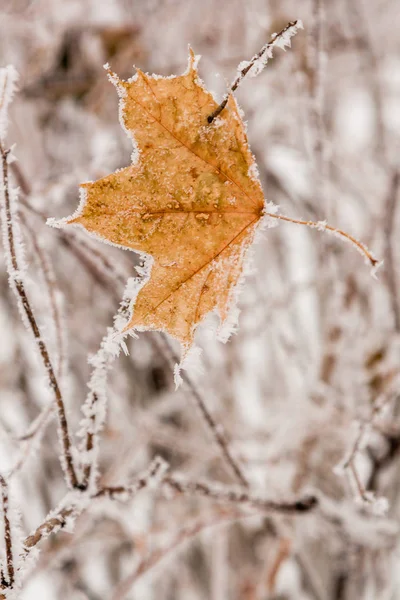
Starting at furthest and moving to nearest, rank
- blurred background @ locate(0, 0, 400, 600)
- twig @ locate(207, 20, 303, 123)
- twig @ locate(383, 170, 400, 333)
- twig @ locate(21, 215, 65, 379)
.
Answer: blurred background @ locate(0, 0, 400, 600) < twig @ locate(383, 170, 400, 333) < twig @ locate(21, 215, 65, 379) < twig @ locate(207, 20, 303, 123)

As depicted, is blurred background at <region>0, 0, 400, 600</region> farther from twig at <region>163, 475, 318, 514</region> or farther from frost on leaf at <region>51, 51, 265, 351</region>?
frost on leaf at <region>51, 51, 265, 351</region>

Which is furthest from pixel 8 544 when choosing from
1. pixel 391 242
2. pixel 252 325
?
pixel 252 325

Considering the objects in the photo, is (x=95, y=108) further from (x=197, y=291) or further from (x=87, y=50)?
(x=197, y=291)

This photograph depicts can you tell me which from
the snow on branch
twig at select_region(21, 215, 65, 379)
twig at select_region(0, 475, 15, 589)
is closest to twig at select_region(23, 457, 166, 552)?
twig at select_region(0, 475, 15, 589)

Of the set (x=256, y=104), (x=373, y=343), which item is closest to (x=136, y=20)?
(x=256, y=104)

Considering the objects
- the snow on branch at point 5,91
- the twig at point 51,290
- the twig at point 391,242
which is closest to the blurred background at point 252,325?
Answer: the twig at point 391,242

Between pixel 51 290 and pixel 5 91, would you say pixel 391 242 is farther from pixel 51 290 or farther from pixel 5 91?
pixel 5 91
